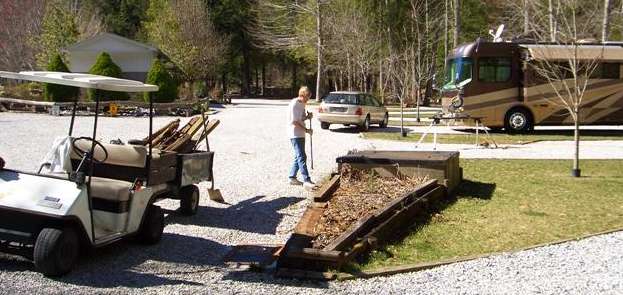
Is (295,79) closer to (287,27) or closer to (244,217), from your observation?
(287,27)

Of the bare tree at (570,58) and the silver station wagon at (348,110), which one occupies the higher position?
the bare tree at (570,58)

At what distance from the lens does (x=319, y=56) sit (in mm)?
54406

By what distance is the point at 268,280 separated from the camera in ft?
20.2

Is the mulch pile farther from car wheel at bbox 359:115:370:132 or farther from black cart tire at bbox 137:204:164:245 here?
car wheel at bbox 359:115:370:132

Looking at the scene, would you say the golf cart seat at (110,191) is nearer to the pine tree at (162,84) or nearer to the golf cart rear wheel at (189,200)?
the golf cart rear wheel at (189,200)

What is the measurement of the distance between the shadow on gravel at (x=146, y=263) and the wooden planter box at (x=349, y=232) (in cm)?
88

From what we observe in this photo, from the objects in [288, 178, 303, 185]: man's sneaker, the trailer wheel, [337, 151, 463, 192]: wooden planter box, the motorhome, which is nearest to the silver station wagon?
the motorhome

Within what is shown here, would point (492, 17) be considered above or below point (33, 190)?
above

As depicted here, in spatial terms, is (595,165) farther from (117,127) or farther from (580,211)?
(117,127)

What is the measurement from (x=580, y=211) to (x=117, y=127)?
62.3 ft

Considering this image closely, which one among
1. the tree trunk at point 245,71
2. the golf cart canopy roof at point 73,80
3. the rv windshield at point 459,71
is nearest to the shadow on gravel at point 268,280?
the golf cart canopy roof at point 73,80

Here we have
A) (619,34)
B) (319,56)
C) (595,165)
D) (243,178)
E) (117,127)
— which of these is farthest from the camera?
(319,56)

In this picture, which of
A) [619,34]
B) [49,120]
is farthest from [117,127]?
[619,34]

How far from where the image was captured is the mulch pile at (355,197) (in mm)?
7500
